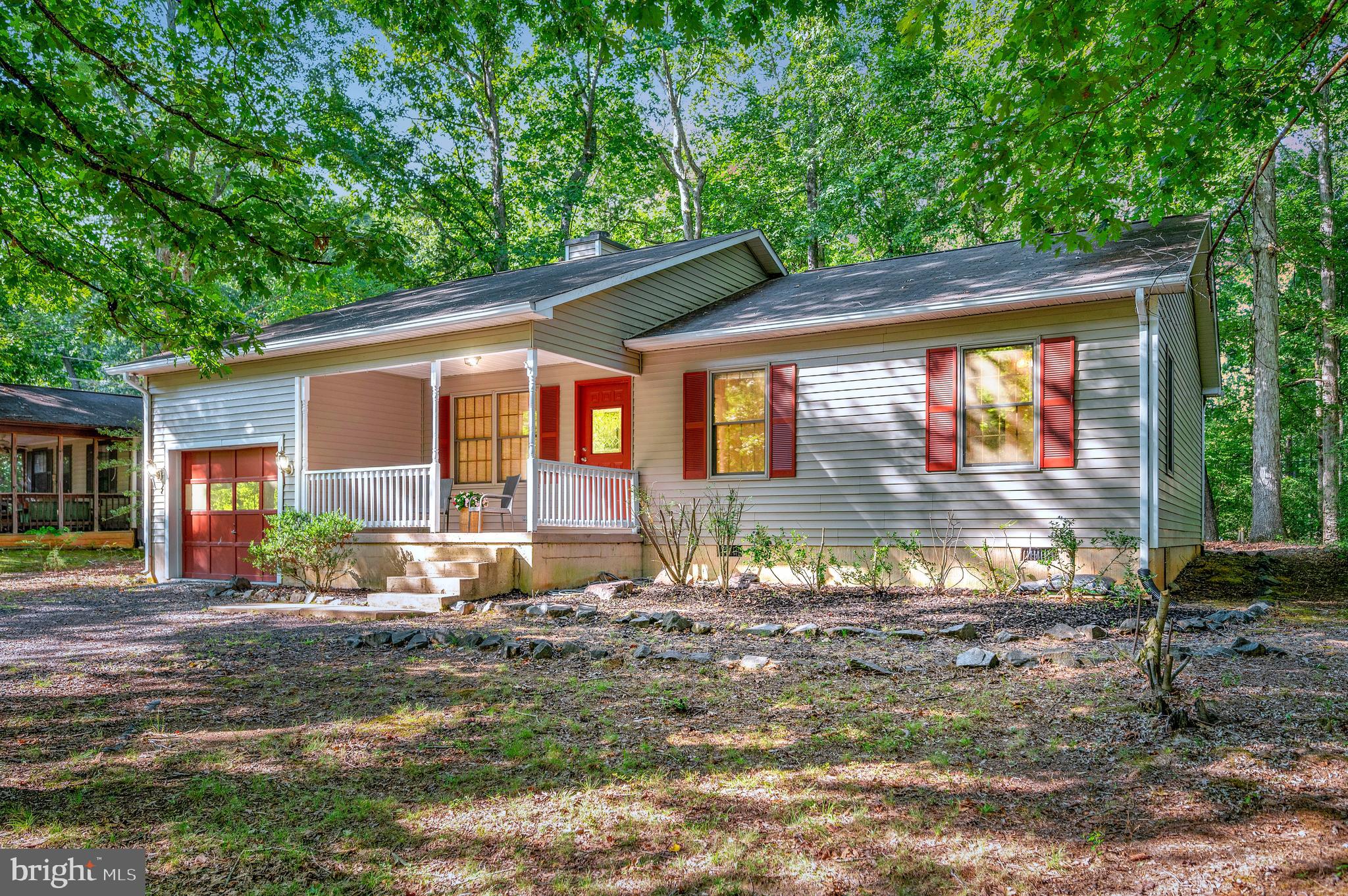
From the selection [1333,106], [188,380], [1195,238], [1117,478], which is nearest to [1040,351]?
[1117,478]

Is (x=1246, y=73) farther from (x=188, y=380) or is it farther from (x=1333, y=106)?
(x=1333, y=106)

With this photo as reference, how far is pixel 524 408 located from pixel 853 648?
26.0 ft

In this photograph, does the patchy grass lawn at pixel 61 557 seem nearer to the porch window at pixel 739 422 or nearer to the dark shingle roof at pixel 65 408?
the dark shingle roof at pixel 65 408

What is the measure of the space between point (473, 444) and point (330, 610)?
493 cm

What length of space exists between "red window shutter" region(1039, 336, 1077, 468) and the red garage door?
33.9 feet

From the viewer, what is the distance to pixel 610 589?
32.3 ft

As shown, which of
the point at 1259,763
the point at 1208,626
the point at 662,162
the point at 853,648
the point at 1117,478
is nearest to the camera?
the point at 1259,763

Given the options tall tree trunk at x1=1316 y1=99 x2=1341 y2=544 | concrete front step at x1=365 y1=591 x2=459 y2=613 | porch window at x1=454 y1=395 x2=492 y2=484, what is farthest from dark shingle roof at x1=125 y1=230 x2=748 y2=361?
tall tree trunk at x1=1316 y1=99 x2=1341 y2=544

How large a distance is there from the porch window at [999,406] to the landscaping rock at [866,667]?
15.2ft

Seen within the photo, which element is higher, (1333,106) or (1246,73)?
(1333,106)

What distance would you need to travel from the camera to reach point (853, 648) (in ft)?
21.6

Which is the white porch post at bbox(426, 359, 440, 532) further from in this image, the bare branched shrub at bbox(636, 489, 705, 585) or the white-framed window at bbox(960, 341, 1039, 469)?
the white-framed window at bbox(960, 341, 1039, 469)

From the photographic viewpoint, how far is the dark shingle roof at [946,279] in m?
9.35

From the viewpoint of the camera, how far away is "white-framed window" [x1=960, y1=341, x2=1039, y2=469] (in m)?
9.55
